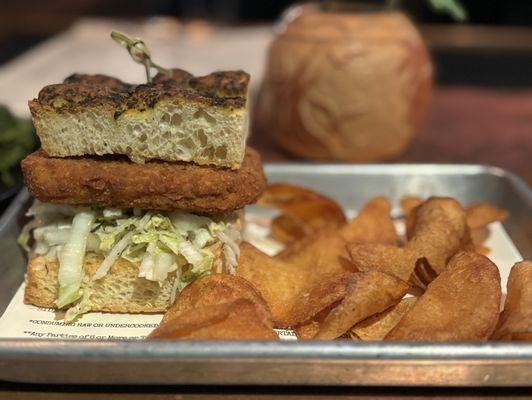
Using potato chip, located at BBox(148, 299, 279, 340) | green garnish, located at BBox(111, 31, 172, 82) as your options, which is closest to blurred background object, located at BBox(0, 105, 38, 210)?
green garnish, located at BBox(111, 31, 172, 82)

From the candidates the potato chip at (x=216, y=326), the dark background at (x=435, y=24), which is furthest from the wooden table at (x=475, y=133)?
the potato chip at (x=216, y=326)

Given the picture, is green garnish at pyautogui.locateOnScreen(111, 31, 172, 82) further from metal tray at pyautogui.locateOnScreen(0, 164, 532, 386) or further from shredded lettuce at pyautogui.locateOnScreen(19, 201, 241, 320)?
metal tray at pyautogui.locateOnScreen(0, 164, 532, 386)

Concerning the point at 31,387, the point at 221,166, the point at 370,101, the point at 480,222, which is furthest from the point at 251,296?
the point at 370,101

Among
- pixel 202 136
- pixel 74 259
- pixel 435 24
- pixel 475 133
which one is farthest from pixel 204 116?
pixel 435 24

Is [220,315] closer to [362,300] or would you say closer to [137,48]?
[362,300]

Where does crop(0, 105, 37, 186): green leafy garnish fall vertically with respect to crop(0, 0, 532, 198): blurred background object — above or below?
above
